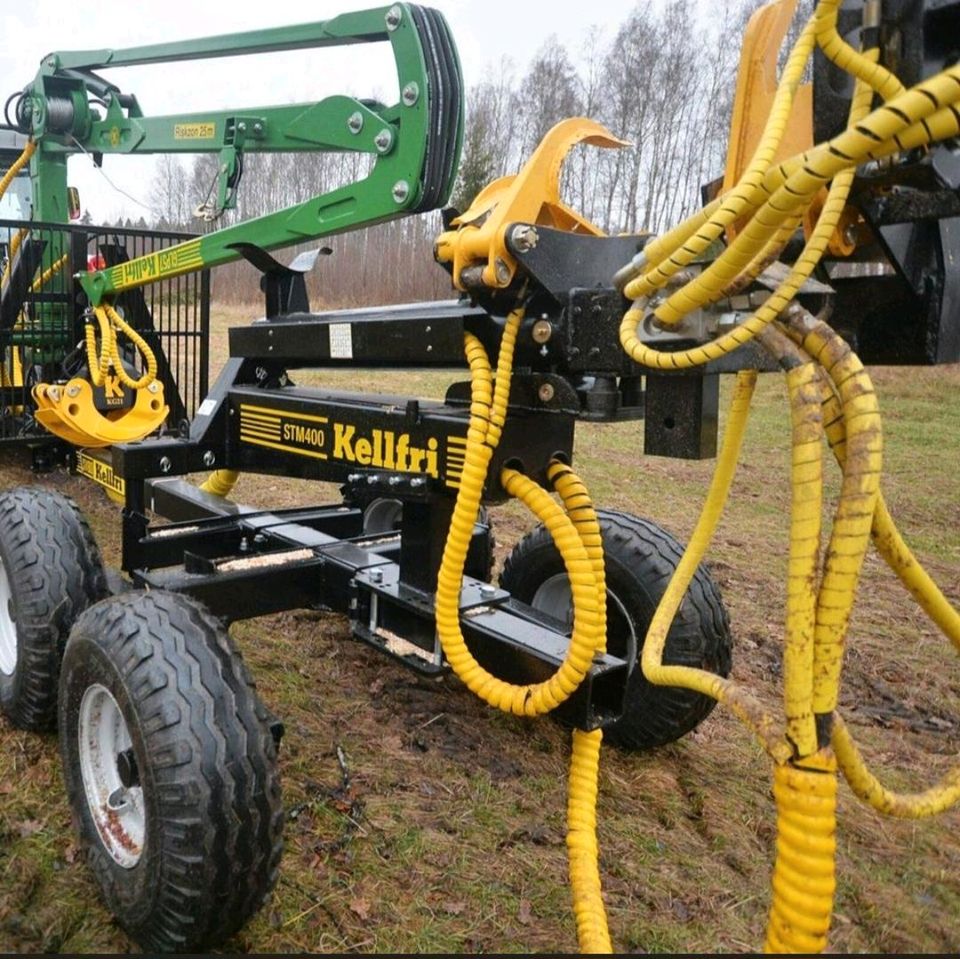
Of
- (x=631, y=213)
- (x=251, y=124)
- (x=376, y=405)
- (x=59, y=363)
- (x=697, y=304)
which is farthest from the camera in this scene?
(x=631, y=213)

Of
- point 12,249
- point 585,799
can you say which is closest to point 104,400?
point 12,249

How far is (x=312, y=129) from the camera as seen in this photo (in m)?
3.46

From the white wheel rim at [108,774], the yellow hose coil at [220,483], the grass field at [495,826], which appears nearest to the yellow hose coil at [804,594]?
the grass field at [495,826]

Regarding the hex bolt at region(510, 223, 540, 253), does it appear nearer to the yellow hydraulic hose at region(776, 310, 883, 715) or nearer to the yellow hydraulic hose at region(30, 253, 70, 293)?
the yellow hydraulic hose at region(776, 310, 883, 715)

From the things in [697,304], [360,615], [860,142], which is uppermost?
[860,142]

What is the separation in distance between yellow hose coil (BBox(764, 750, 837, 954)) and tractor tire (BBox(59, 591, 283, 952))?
47.0 inches

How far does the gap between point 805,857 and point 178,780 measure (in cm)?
137

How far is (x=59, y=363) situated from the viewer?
5.79 metres

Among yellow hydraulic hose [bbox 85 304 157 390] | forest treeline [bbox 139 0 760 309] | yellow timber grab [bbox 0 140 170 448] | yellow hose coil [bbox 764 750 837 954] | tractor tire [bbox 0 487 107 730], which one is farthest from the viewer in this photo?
forest treeline [bbox 139 0 760 309]

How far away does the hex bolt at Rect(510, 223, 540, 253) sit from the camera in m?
2.08

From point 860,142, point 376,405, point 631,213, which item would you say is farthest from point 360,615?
point 631,213

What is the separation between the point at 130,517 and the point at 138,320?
10.5 ft

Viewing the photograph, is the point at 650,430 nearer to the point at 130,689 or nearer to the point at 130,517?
the point at 130,689

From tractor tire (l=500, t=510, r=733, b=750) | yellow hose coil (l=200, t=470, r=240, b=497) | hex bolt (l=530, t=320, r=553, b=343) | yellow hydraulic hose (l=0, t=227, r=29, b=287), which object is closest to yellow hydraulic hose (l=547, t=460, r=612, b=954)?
hex bolt (l=530, t=320, r=553, b=343)
